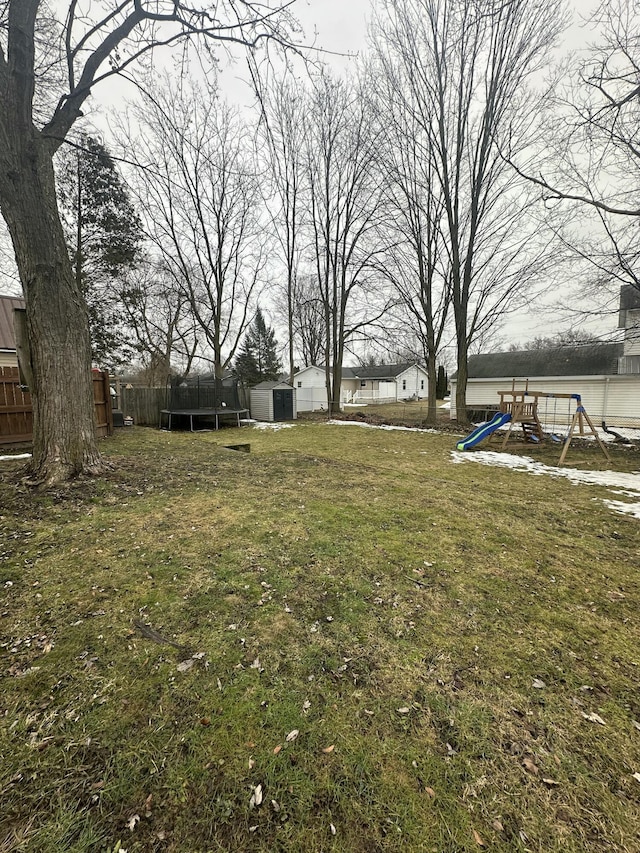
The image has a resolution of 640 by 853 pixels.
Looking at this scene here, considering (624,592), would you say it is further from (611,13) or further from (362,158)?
(362,158)

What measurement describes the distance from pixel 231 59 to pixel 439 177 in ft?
38.2

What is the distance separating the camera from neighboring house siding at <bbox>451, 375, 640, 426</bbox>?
47.0ft

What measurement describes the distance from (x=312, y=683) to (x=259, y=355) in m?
34.3

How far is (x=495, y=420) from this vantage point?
9781 mm

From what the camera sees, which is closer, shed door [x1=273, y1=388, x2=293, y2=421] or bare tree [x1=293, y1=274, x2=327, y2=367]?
shed door [x1=273, y1=388, x2=293, y2=421]

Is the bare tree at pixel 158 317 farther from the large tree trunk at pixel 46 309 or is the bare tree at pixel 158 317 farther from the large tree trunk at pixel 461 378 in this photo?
the large tree trunk at pixel 461 378

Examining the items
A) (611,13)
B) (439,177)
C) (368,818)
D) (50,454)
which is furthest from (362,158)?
(368,818)

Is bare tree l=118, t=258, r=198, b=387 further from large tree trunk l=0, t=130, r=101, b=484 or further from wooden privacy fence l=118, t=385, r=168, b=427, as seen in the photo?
large tree trunk l=0, t=130, r=101, b=484

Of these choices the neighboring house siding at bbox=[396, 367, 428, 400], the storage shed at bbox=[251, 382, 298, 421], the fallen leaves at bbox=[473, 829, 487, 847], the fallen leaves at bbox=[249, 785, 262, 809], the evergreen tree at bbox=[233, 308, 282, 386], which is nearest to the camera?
the fallen leaves at bbox=[473, 829, 487, 847]

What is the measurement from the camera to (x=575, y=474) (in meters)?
6.59

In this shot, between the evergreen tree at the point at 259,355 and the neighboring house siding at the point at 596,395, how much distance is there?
21.3 m

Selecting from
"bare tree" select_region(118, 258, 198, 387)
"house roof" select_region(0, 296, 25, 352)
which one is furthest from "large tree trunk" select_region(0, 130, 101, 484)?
"bare tree" select_region(118, 258, 198, 387)

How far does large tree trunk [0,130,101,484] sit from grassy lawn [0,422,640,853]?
2.52 feet

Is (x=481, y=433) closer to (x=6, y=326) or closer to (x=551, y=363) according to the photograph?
(x=551, y=363)
